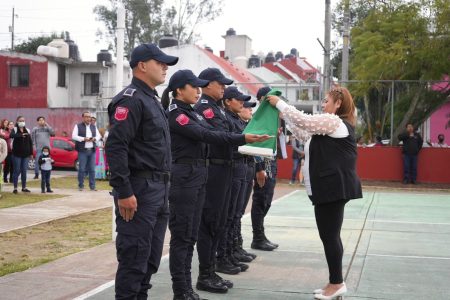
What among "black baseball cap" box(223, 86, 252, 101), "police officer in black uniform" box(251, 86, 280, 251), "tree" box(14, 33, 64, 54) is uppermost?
"tree" box(14, 33, 64, 54)

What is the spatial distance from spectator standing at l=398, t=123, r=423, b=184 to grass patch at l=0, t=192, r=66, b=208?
10559 millimetres

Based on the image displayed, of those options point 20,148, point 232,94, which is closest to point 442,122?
point 20,148

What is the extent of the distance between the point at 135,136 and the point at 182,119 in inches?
42.0

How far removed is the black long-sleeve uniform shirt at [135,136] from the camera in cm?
414

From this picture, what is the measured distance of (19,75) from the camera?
120 ft

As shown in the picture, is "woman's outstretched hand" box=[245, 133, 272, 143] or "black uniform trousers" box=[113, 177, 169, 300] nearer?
"black uniform trousers" box=[113, 177, 169, 300]

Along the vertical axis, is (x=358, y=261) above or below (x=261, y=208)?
below

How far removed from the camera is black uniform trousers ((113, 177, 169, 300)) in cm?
421

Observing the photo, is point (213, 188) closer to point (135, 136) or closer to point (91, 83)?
point (135, 136)

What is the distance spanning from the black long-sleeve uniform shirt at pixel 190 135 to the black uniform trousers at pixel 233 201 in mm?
940

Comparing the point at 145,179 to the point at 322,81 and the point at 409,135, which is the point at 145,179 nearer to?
the point at 409,135

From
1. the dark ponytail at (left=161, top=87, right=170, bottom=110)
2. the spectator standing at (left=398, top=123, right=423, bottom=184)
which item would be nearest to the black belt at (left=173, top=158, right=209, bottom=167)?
the dark ponytail at (left=161, top=87, right=170, bottom=110)

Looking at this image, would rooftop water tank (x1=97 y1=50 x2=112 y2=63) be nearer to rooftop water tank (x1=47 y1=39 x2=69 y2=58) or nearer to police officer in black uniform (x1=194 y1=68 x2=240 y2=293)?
rooftop water tank (x1=47 y1=39 x2=69 y2=58)

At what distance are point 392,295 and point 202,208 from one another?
192 cm
